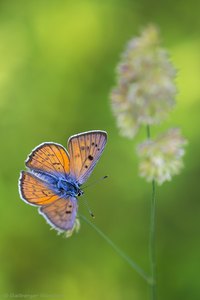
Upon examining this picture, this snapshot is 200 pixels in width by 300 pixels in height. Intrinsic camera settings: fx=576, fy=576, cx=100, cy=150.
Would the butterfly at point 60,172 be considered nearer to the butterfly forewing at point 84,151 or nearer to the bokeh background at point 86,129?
the butterfly forewing at point 84,151

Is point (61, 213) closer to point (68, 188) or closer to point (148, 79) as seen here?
point (68, 188)

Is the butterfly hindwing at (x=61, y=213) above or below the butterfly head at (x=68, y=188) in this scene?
below

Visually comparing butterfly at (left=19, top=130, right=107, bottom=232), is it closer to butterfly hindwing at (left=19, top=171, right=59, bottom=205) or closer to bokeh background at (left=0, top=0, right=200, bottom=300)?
butterfly hindwing at (left=19, top=171, right=59, bottom=205)

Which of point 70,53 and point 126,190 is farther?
point 70,53

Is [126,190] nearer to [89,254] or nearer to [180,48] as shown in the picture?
[89,254]

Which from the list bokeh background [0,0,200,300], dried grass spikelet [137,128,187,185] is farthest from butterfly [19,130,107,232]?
bokeh background [0,0,200,300]

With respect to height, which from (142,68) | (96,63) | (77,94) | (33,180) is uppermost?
(96,63)

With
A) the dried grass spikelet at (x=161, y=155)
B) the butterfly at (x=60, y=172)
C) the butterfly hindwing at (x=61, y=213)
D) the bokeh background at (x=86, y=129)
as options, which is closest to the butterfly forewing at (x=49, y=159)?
the butterfly at (x=60, y=172)

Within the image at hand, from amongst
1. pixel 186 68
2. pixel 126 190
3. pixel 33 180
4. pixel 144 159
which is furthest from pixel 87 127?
pixel 144 159
